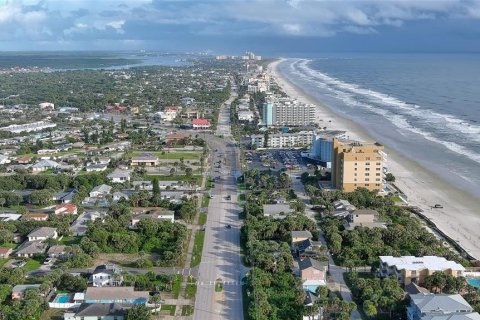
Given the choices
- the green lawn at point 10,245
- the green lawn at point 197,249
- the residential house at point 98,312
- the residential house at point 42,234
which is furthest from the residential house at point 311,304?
the green lawn at point 10,245

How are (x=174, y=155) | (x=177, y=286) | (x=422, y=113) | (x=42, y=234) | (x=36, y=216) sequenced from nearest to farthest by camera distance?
(x=177, y=286), (x=42, y=234), (x=36, y=216), (x=174, y=155), (x=422, y=113)

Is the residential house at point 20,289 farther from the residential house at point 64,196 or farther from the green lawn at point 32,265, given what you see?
the residential house at point 64,196

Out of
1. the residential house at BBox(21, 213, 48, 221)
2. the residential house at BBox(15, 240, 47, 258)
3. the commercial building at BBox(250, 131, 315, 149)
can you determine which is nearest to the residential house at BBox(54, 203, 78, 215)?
the residential house at BBox(21, 213, 48, 221)

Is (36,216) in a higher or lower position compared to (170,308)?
higher

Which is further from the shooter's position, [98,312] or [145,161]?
[145,161]

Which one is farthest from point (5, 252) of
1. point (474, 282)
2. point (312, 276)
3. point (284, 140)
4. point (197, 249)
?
point (284, 140)

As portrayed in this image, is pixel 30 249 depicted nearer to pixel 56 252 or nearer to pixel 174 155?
pixel 56 252
